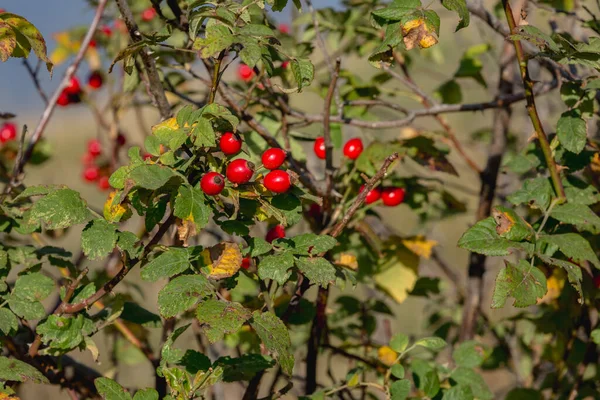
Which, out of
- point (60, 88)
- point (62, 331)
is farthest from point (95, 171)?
point (62, 331)

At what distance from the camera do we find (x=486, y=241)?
46.1 inches

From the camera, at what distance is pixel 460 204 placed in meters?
2.17

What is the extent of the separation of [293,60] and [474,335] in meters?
1.39

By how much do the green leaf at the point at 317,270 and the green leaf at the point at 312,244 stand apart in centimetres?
2

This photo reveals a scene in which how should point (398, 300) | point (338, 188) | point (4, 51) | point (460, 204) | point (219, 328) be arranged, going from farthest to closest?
point (460, 204) → point (398, 300) → point (338, 188) → point (4, 51) → point (219, 328)

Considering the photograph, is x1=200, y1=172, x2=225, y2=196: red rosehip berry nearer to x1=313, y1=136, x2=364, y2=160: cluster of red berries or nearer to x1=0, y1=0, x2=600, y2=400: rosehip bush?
x1=0, y1=0, x2=600, y2=400: rosehip bush

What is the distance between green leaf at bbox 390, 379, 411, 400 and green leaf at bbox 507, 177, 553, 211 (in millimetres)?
Result: 434

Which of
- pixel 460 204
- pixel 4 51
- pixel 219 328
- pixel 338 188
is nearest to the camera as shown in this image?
pixel 219 328

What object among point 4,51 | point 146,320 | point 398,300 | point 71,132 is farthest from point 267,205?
point 71,132

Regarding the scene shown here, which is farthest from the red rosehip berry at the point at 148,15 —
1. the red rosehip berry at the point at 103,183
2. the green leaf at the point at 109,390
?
the green leaf at the point at 109,390

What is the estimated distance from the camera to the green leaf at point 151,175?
3.12 ft

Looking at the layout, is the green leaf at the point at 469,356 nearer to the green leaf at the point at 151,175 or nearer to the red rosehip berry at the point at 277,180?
the red rosehip berry at the point at 277,180

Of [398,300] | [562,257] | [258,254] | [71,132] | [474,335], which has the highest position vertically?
[258,254]

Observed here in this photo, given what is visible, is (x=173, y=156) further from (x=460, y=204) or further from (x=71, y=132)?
(x=71, y=132)
